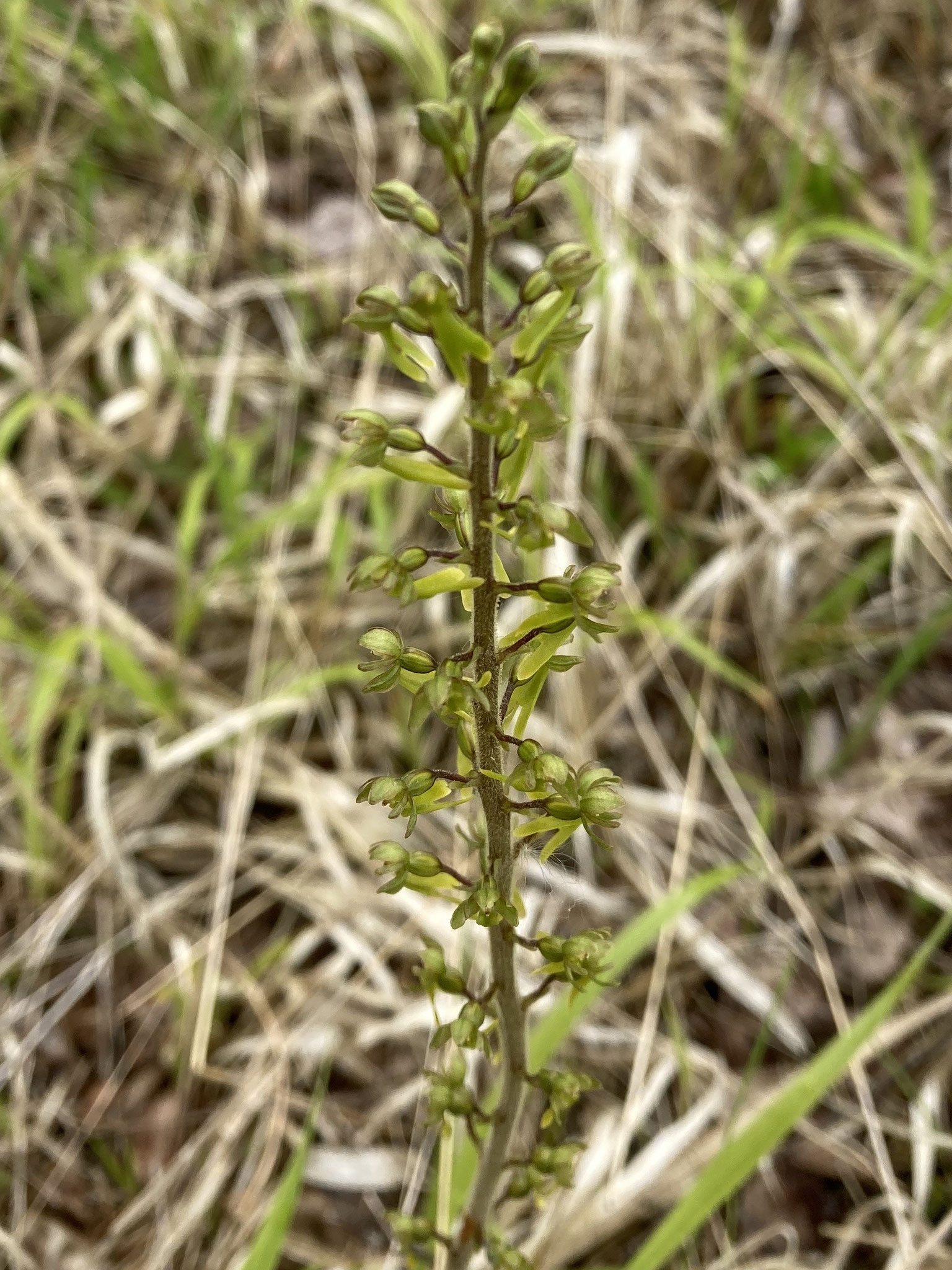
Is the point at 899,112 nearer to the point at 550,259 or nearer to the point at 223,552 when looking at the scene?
the point at 223,552

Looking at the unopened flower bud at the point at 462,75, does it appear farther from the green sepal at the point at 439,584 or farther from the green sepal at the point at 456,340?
the green sepal at the point at 439,584

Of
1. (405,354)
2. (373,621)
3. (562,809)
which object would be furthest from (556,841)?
(373,621)

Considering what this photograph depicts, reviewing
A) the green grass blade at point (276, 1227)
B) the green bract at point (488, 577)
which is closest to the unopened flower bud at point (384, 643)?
the green bract at point (488, 577)

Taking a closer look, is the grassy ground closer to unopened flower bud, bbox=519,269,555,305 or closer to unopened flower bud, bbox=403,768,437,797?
unopened flower bud, bbox=403,768,437,797

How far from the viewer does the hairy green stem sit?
89 centimetres

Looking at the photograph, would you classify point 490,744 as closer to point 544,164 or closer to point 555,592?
point 555,592

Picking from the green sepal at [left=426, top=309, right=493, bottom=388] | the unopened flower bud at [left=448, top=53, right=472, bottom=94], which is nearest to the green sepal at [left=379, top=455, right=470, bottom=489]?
the green sepal at [left=426, top=309, right=493, bottom=388]

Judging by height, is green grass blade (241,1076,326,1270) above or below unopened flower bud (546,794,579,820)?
below

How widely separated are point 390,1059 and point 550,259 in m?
2.06

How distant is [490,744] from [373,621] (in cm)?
199

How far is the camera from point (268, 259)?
12.5 ft

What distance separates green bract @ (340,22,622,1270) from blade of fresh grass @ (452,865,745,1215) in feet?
0.89

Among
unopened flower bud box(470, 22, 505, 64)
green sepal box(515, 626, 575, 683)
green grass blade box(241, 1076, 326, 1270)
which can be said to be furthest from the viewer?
green grass blade box(241, 1076, 326, 1270)

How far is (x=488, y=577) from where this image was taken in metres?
0.98
